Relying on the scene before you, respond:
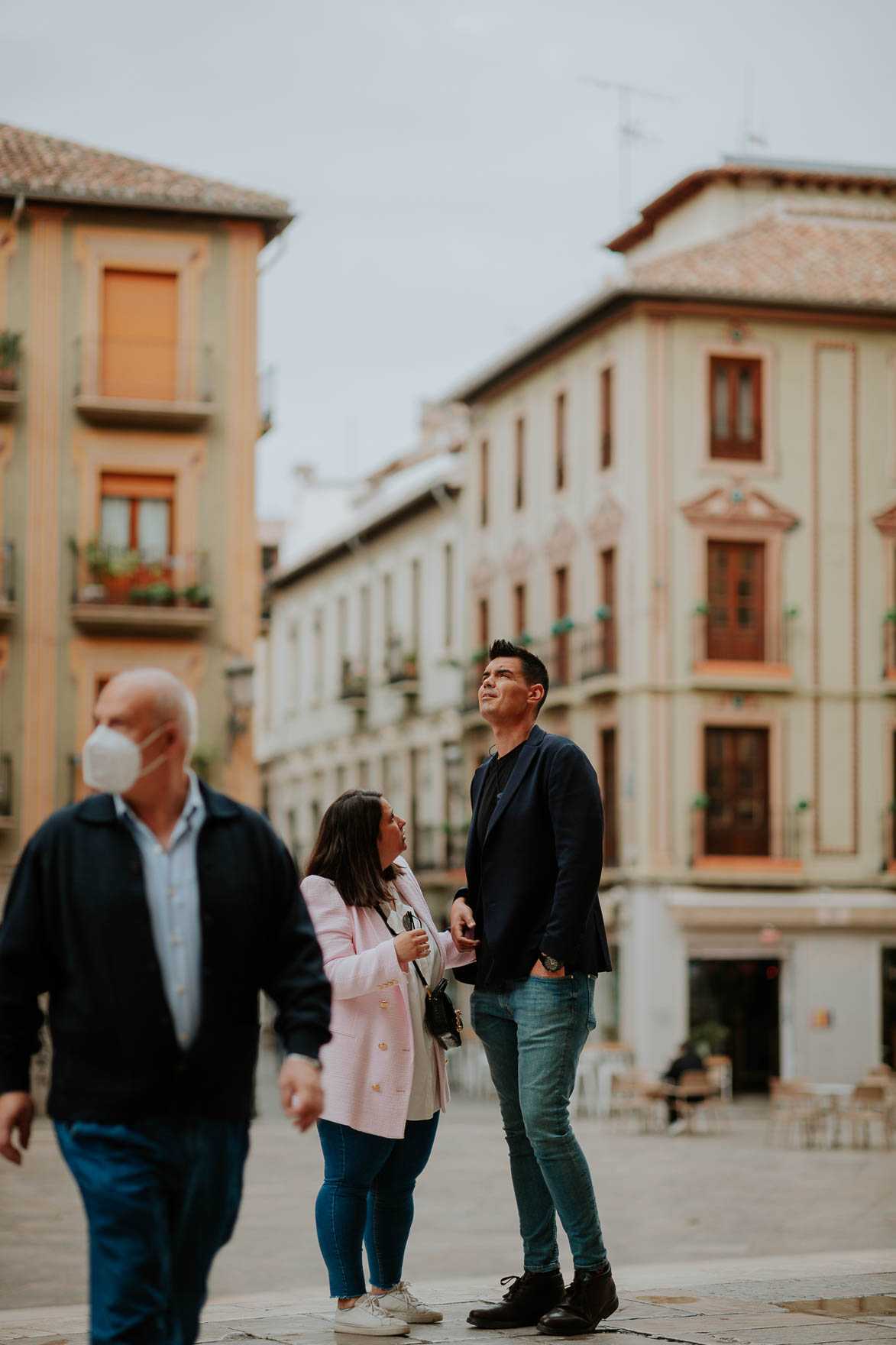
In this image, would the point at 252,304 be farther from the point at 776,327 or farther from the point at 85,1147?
the point at 85,1147

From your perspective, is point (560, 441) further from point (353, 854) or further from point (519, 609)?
point (353, 854)

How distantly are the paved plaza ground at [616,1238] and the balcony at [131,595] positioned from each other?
8125 millimetres

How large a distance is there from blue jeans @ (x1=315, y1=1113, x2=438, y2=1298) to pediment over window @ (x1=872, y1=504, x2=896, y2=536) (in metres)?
33.7

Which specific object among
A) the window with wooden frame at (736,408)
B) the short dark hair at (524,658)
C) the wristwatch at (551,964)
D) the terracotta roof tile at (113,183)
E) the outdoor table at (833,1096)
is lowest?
the outdoor table at (833,1096)

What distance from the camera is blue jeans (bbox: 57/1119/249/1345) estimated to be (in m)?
4.36

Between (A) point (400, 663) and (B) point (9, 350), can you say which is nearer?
(B) point (9, 350)

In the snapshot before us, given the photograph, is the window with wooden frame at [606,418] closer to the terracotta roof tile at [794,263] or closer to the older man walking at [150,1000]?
the terracotta roof tile at [794,263]

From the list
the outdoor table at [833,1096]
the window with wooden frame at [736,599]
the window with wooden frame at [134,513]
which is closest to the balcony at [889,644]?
the window with wooden frame at [736,599]

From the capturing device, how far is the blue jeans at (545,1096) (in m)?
6.42

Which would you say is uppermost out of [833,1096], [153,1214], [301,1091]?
[301,1091]

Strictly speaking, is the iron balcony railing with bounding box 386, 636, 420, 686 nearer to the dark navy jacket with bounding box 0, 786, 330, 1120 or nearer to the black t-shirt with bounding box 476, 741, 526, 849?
the black t-shirt with bounding box 476, 741, 526, 849

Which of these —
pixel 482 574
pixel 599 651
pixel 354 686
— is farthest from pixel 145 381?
pixel 354 686

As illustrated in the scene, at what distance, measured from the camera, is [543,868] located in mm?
6680

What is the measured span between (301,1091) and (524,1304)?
2382 mm
